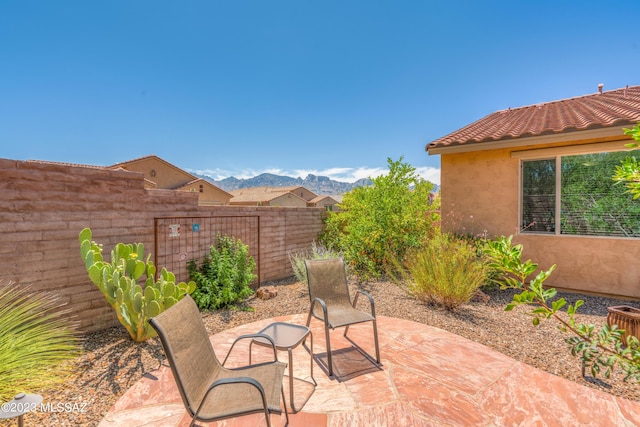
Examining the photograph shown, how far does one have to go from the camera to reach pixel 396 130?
1658 cm

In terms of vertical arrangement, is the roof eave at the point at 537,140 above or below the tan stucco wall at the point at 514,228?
above

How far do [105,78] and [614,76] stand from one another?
15.9m

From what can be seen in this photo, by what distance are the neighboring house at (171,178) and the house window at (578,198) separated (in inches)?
1012

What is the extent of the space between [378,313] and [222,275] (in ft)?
10.0

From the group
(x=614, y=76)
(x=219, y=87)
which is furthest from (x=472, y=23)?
(x=219, y=87)

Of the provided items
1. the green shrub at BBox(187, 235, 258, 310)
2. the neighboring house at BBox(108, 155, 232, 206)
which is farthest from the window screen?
the neighboring house at BBox(108, 155, 232, 206)

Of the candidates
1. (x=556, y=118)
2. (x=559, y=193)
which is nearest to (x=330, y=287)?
(x=559, y=193)

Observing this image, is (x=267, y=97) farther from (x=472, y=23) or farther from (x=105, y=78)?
(x=472, y=23)

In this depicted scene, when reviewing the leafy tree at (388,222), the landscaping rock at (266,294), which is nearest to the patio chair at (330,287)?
the landscaping rock at (266,294)

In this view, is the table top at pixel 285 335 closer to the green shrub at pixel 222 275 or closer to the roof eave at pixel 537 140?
the green shrub at pixel 222 275

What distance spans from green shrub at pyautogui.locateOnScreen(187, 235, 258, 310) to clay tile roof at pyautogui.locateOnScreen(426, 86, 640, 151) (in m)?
5.65

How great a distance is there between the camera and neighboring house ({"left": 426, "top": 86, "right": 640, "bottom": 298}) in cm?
575

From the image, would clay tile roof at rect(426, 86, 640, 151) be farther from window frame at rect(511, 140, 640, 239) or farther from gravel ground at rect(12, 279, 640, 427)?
gravel ground at rect(12, 279, 640, 427)

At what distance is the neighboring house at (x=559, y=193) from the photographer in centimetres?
575
